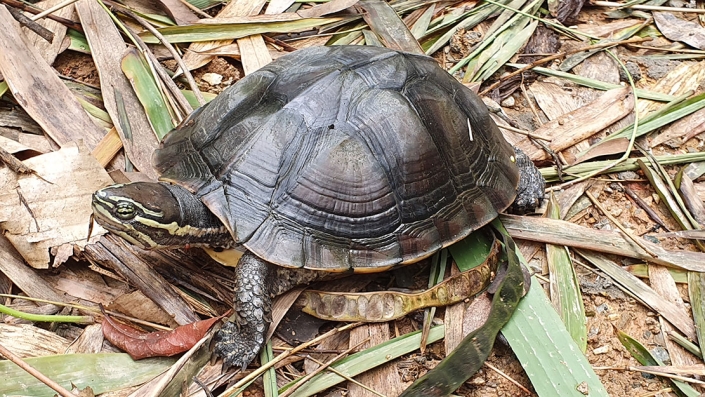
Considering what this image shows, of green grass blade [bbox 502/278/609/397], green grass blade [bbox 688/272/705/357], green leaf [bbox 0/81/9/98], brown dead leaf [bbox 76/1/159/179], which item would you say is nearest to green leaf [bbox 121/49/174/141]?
brown dead leaf [bbox 76/1/159/179]

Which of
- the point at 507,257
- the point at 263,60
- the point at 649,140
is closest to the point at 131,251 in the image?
the point at 263,60

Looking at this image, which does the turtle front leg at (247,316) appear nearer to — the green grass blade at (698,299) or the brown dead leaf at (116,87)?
the brown dead leaf at (116,87)

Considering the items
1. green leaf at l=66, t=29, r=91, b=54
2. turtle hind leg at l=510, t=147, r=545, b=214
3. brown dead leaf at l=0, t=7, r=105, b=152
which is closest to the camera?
brown dead leaf at l=0, t=7, r=105, b=152

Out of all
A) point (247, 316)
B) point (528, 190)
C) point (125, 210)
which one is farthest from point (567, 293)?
point (125, 210)

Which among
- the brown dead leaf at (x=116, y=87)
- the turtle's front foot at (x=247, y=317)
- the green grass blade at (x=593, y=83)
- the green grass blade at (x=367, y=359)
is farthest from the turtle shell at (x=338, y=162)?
the green grass blade at (x=593, y=83)

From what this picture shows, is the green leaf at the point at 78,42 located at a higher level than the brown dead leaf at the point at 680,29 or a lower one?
higher

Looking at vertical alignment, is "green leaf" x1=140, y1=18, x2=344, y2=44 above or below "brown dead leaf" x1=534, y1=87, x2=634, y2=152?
above

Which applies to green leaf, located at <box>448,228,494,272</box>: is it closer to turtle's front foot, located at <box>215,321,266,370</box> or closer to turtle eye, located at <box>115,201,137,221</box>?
turtle's front foot, located at <box>215,321,266,370</box>
